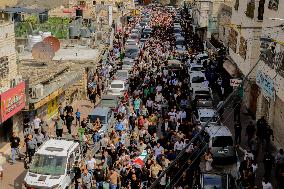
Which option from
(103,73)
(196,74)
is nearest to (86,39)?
(103,73)

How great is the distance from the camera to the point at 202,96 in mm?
31141

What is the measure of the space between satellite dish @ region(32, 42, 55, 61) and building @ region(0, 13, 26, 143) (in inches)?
240

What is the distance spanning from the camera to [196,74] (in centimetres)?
3647

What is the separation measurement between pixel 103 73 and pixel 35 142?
18.5 m

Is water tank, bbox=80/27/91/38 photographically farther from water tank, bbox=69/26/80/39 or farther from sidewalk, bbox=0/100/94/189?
sidewalk, bbox=0/100/94/189

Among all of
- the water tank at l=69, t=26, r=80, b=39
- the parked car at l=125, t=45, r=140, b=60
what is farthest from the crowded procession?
the parked car at l=125, t=45, r=140, b=60

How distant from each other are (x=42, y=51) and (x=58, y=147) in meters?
13.2

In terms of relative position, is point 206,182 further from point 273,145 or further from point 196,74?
point 196,74

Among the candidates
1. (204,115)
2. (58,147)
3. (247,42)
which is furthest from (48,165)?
(247,42)

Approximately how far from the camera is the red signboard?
21.0 metres

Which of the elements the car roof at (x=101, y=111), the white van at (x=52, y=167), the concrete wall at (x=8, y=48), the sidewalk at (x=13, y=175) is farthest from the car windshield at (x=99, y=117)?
the white van at (x=52, y=167)

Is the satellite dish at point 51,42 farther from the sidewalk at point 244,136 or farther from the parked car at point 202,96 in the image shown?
the sidewalk at point 244,136

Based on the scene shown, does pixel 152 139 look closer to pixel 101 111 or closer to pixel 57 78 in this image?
pixel 101 111

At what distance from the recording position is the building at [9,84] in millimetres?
22016
